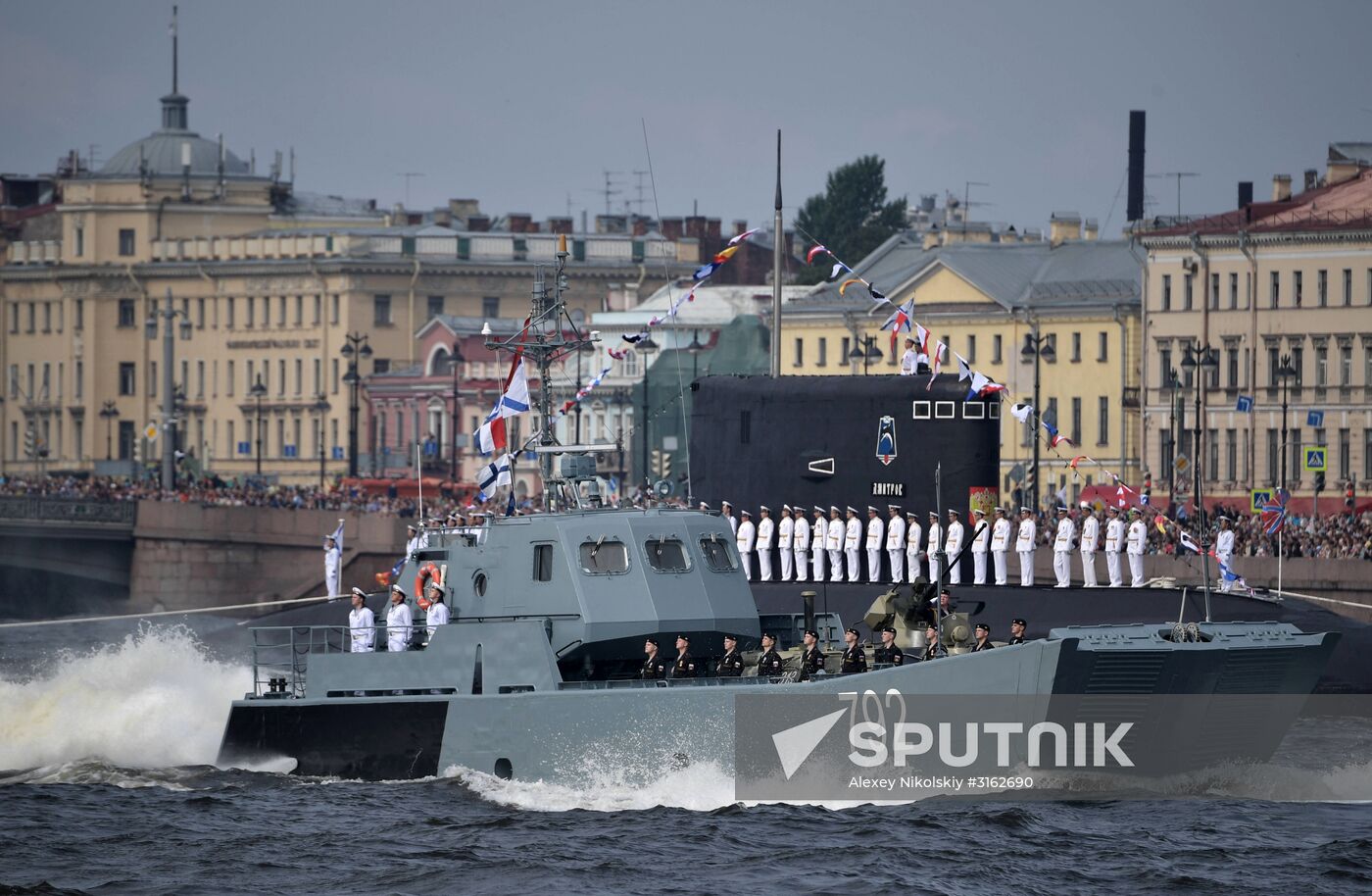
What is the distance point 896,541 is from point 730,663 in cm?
1194

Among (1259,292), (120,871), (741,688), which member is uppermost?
(1259,292)

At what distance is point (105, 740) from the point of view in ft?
117

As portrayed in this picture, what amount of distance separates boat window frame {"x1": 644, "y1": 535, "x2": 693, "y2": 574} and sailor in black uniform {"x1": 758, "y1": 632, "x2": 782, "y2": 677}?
68.7 inches

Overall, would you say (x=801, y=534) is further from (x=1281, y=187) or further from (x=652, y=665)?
(x=1281, y=187)

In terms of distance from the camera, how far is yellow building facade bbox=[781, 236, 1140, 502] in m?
88.2

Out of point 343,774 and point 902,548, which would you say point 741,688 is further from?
point 902,548

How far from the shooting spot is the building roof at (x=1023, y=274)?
90125mm

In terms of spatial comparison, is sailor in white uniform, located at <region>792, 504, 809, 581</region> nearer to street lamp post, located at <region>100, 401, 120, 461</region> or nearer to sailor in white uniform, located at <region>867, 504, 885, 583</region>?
sailor in white uniform, located at <region>867, 504, 885, 583</region>

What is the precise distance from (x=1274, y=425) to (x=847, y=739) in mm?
54476

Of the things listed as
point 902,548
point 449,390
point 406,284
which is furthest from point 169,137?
point 902,548

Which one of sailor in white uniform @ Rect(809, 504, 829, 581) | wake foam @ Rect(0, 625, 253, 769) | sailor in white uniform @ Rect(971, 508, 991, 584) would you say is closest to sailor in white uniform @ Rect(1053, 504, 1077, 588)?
sailor in white uniform @ Rect(971, 508, 991, 584)

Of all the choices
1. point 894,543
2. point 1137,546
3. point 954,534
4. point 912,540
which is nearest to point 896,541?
point 894,543

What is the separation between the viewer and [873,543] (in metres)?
42.6

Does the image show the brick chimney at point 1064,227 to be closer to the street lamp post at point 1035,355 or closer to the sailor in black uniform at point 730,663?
the street lamp post at point 1035,355
